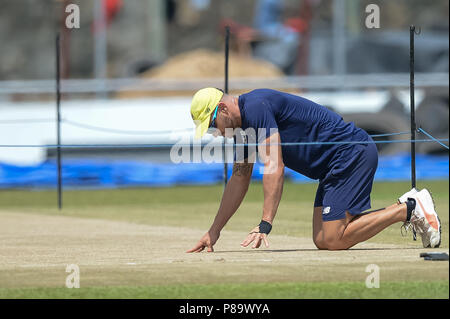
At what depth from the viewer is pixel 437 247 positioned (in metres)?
10.8

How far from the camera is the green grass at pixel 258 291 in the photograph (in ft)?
26.8

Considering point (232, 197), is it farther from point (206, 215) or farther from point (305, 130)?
point (206, 215)

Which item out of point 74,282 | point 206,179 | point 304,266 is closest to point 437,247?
point 304,266

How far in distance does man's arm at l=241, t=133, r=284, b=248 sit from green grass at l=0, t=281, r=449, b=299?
3.91 feet

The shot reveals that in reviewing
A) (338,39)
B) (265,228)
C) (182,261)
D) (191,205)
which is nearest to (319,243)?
(265,228)

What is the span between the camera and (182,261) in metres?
9.97

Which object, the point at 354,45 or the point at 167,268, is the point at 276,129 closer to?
the point at 167,268

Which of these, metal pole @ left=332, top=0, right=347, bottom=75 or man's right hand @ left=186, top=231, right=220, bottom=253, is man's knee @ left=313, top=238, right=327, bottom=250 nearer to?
man's right hand @ left=186, top=231, right=220, bottom=253

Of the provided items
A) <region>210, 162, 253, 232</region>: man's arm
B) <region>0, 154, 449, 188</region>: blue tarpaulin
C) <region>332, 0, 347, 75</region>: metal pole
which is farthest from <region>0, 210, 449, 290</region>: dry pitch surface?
<region>332, 0, 347, 75</region>: metal pole

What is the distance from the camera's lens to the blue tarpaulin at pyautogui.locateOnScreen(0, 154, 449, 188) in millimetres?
26094

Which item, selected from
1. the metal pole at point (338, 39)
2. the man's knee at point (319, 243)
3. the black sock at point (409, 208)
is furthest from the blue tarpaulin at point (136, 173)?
the black sock at point (409, 208)

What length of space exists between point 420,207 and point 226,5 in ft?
222

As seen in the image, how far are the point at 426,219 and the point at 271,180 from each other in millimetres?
1695

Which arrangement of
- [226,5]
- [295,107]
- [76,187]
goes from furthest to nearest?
[226,5], [76,187], [295,107]
